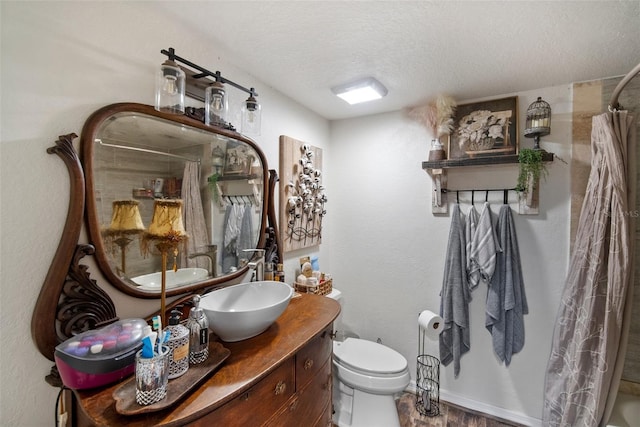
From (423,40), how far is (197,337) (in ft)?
5.29

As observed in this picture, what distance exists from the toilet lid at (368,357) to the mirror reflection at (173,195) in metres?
1.00

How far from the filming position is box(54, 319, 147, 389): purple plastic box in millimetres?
767

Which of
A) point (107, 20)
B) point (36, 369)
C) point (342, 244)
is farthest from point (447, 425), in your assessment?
point (107, 20)

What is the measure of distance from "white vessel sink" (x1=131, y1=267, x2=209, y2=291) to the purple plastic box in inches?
11.3

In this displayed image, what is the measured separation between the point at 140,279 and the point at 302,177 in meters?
1.32

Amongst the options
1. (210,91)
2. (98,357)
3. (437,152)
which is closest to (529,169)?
(437,152)

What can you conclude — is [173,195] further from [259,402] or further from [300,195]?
[300,195]

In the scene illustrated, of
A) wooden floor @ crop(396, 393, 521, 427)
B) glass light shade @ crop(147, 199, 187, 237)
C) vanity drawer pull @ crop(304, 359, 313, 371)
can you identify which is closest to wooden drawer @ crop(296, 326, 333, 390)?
vanity drawer pull @ crop(304, 359, 313, 371)

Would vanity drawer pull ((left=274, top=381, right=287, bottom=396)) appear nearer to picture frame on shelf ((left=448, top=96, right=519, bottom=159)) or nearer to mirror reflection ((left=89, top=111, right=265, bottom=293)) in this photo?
mirror reflection ((left=89, top=111, right=265, bottom=293))

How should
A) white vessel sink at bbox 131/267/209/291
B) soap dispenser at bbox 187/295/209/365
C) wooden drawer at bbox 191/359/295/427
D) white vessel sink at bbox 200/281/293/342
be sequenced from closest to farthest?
wooden drawer at bbox 191/359/295/427
soap dispenser at bbox 187/295/209/365
white vessel sink at bbox 200/281/293/342
white vessel sink at bbox 131/267/209/291

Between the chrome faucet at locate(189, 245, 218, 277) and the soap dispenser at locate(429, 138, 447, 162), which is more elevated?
the soap dispenser at locate(429, 138, 447, 162)

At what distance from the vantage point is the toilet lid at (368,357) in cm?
183

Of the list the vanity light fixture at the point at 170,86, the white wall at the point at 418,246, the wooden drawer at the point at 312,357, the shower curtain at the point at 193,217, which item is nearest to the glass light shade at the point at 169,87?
the vanity light fixture at the point at 170,86

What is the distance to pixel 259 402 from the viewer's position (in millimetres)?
948
